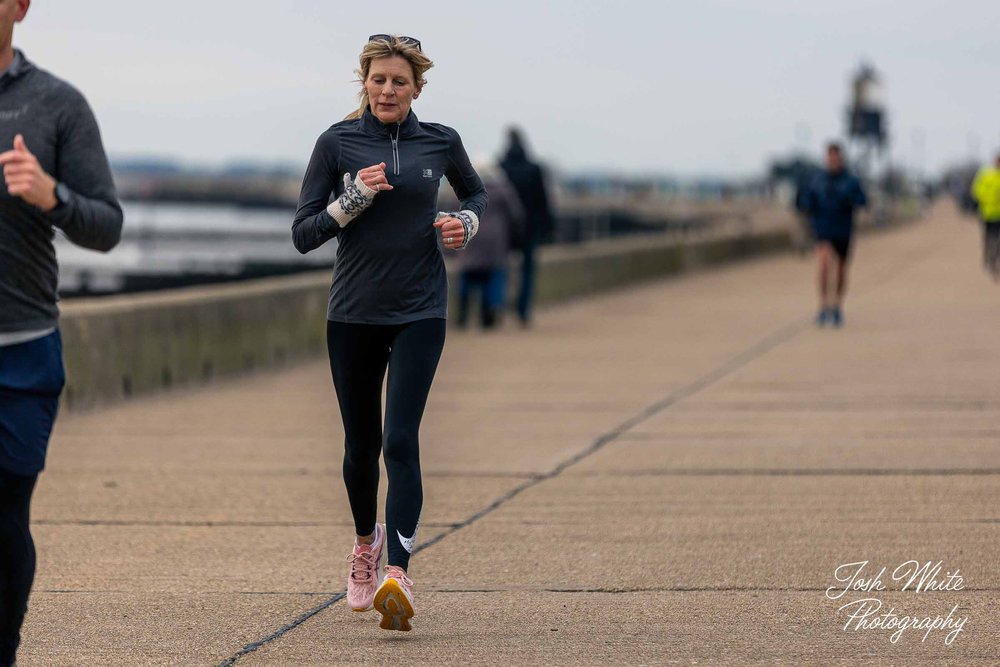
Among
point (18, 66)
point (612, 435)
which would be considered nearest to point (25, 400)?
point (18, 66)

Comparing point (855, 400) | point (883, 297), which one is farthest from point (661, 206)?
point (855, 400)

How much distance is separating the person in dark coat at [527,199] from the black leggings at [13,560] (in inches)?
587

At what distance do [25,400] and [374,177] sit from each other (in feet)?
4.69

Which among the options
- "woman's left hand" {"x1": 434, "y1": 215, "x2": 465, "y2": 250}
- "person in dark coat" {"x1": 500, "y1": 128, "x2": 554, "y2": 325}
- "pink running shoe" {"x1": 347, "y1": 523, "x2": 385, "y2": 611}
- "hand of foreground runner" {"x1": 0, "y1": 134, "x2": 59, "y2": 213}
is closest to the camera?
"hand of foreground runner" {"x1": 0, "y1": 134, "x2": 59, "y2": 213}

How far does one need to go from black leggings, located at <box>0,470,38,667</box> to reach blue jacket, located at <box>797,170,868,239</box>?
1509 centimetres

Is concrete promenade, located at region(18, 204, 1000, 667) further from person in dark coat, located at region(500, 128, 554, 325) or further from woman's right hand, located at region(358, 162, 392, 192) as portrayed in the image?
person in dark coat, located at region(500, 128, 554, 325)

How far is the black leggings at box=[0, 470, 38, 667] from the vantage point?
4.58 meters

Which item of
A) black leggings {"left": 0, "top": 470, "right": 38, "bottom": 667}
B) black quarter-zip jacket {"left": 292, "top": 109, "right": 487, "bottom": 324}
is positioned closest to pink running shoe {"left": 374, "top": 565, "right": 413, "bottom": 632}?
black quarter-zip jacket {"left": 292, "top": 109, "right": 487, "bottom": 324}

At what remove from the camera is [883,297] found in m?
25.2

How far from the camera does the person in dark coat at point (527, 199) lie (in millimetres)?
19500

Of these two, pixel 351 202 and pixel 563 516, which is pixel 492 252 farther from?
Result: pixel 351 202

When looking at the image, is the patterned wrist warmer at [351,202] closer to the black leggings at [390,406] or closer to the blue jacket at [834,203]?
the black leggings at [390,406]

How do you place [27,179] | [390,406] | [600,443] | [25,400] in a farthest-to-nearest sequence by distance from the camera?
[600,443], [390,406], [25,400], [27,179]

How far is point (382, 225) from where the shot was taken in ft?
18.9
